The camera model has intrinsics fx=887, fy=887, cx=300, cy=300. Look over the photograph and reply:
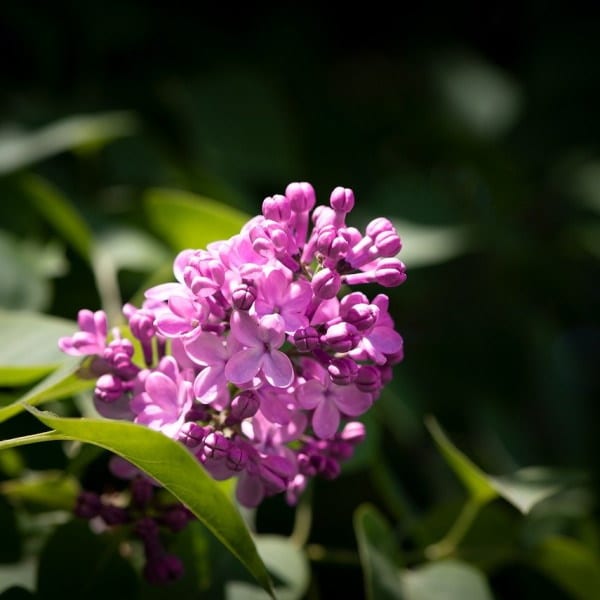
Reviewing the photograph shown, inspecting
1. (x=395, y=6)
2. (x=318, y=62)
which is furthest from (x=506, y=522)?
(x=395, y=6)

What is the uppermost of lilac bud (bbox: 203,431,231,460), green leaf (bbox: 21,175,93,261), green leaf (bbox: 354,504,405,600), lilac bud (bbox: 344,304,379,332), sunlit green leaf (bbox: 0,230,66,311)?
green leaf (bbox: 21,175,93,261)

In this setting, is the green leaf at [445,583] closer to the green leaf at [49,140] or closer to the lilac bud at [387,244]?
the lilac bud at [387,244]

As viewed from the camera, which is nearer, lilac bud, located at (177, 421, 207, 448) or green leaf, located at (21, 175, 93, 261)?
lilac bud, located at (177, 421, 207, 448)

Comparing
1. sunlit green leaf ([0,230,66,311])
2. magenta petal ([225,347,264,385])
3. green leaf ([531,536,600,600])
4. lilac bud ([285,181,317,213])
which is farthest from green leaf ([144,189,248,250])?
green leaf ([531,536,600,600])

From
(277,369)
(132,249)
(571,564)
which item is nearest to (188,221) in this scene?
(132,249)

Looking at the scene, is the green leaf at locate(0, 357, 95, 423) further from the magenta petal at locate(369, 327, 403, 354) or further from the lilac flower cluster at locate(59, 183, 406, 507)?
the magenta petal at locate(369, 327, 403, 354)

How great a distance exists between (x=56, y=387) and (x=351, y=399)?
261mm

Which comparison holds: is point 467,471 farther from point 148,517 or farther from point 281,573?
point 148,517

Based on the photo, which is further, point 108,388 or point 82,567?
point 82,567

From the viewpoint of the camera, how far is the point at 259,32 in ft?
7.14

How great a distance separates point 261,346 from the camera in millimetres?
701

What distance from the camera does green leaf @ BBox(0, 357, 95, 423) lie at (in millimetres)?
726

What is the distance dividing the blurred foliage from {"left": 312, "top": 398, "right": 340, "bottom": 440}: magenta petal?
0.70 feet

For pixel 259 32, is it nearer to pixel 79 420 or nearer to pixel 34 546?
pixel 34 546
